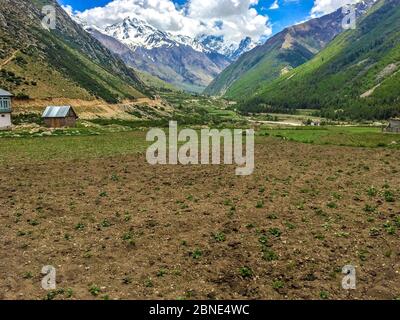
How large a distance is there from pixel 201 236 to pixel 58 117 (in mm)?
104396

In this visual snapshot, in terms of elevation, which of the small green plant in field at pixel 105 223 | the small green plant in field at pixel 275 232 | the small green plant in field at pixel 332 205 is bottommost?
the small green plant in field at pixel 275 232

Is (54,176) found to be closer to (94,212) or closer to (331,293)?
(94,212)

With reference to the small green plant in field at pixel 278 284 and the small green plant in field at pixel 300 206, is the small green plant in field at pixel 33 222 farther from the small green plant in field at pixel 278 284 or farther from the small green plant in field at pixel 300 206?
the small green plant in field at pixel 300 206

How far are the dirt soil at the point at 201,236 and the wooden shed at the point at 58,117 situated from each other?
264 feet

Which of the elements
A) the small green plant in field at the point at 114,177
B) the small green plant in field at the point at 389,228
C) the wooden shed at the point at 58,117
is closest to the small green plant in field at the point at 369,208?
the small green plant in field at the point at 389,228

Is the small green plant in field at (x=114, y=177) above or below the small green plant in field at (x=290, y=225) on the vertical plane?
above

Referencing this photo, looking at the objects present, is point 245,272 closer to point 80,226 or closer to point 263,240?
point 263,240

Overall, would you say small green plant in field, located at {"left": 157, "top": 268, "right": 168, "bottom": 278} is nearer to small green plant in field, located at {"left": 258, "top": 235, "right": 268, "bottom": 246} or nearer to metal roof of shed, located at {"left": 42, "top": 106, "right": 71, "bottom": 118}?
small green plant in field, located at {"left": 258, "top": 235, "right": 268, "bottom": 246}

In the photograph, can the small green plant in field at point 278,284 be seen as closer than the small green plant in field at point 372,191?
Yes

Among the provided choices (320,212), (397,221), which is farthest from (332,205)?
(397,221)

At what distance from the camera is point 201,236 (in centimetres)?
2330

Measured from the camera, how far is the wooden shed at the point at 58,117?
118 metres

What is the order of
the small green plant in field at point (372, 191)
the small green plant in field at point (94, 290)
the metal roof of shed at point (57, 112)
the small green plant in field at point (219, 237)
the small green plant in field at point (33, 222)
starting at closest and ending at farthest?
the small green plant in field at point (94, 290) → the small green plant in field at point (219, 237) → the small green plant in field at point (33, 222) → the small green plant in field at point (372, 191) → the metal roof of shed at point (57, 112)

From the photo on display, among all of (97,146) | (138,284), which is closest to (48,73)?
(97,146)
